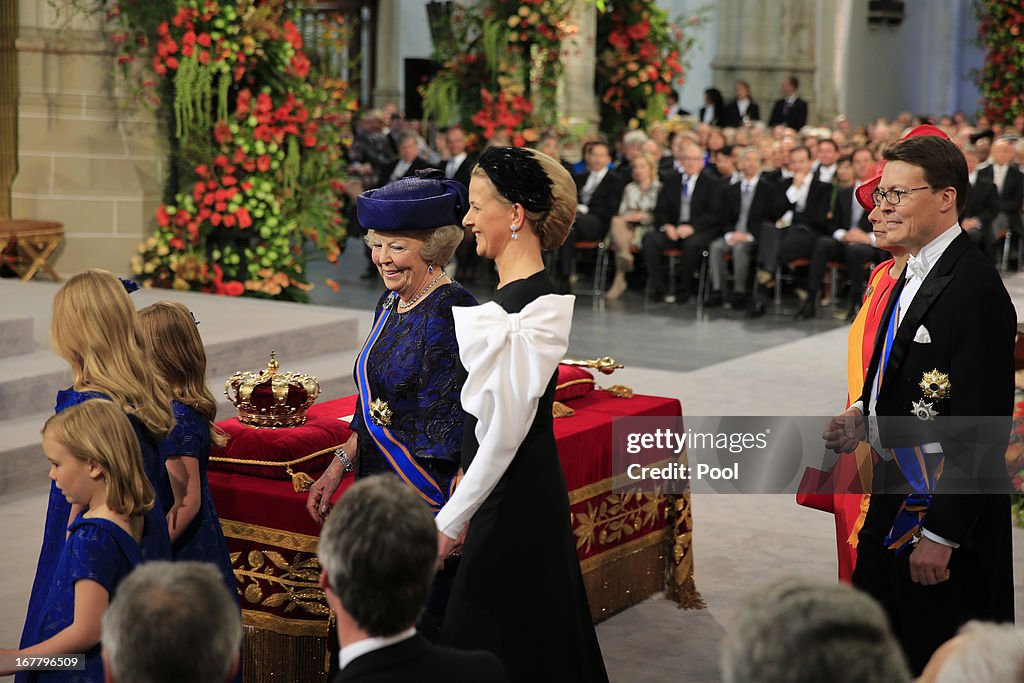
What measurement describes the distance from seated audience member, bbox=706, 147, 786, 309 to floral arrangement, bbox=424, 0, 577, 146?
1.92 meters

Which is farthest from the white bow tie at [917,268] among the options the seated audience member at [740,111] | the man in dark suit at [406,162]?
the seated audience member at [740,111]

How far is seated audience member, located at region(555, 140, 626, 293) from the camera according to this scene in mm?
11727

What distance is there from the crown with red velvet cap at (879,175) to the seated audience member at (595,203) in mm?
8055

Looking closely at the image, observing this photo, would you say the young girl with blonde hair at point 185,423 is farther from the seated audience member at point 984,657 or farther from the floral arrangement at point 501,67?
the floral arrangement at point 501,67

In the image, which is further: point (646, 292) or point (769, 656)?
point (646, 292)

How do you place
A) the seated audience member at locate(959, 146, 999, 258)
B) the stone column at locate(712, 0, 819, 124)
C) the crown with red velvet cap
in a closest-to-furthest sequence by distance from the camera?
the crown with red velvet cap, the seated audience member at locate(959, 146, 999, 258), the stone column at locate(712, 0, 819, 124)

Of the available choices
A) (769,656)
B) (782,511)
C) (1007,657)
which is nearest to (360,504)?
(769,656)

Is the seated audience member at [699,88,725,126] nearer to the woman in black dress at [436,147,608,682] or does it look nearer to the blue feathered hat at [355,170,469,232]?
the blue feathered hat at [355,170,469,232]

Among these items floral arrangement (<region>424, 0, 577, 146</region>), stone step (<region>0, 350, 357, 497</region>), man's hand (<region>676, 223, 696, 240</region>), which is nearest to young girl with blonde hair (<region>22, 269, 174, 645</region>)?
stone step (<region>0, 350, 357, 497</region>)

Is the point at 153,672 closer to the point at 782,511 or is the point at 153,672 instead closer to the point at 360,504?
the point at 360,504

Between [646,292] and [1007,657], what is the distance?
32.3ft

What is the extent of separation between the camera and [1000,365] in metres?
2.71

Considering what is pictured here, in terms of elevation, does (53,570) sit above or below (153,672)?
below

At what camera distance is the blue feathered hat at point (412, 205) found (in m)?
3.23
